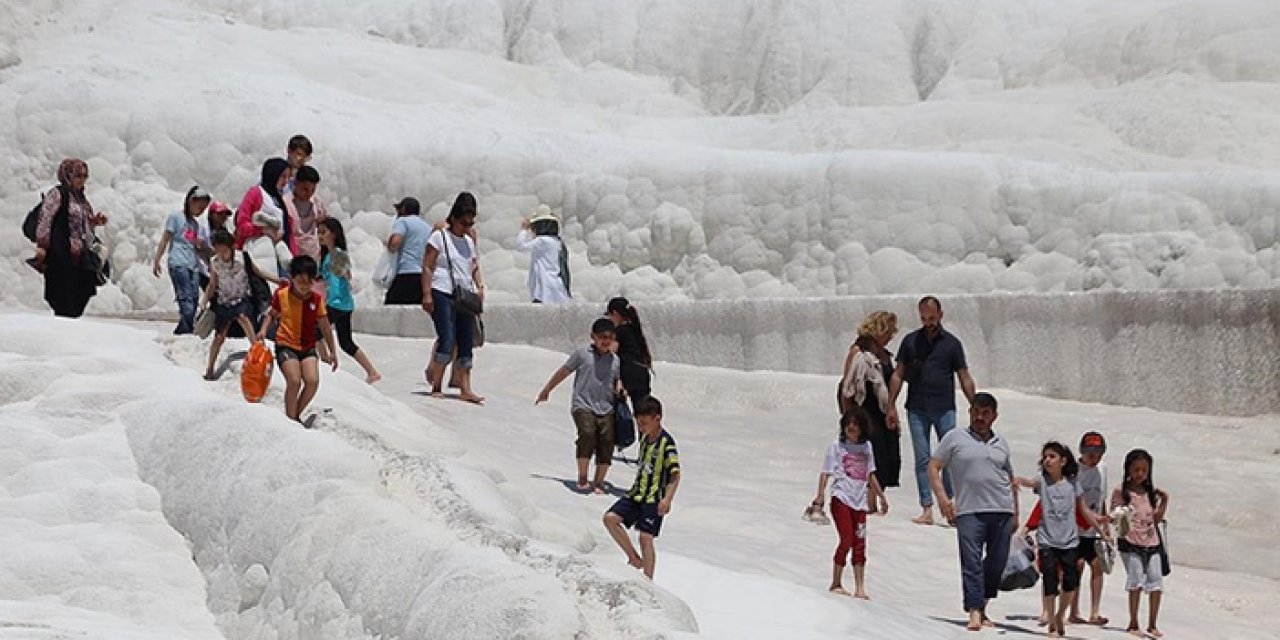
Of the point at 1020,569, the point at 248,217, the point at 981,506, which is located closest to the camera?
the point at 981,506

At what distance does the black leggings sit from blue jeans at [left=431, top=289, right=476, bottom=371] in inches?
29.0

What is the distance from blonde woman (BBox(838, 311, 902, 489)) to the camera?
1232 centimetres

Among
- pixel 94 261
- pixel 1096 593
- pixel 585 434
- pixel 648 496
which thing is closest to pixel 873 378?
pixel 585 434

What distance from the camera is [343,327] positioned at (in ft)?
45.9

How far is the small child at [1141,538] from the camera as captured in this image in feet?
35.0

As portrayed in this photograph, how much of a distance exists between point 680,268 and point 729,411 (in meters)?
7.17

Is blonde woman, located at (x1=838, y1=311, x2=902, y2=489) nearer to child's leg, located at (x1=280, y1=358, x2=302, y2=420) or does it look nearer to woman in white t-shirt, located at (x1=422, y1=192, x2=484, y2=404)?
woman in white t-shirt, located at (x1=422, y1=192, x2=484, y2=404)

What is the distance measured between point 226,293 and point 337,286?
2.61 metres

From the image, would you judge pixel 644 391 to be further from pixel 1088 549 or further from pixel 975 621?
pixel 975 621

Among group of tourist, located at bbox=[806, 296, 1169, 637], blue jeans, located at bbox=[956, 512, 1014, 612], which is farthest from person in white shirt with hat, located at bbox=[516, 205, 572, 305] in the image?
blue jeans, located at bbox=[956, 512, 1014, 612]

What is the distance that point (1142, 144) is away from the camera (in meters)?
25.3

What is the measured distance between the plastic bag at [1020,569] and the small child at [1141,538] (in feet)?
1.84

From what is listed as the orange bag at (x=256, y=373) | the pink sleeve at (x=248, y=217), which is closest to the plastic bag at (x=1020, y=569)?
the orange bag at (x=256, y=373)

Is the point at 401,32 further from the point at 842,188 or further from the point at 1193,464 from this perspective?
the point at 1193,464
